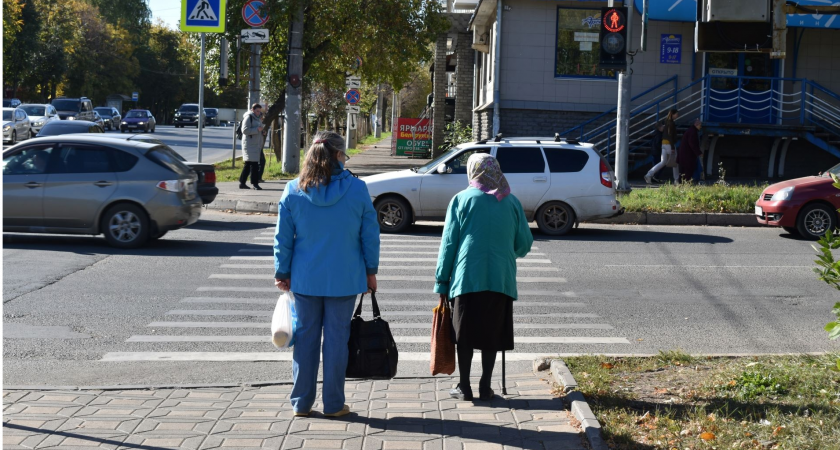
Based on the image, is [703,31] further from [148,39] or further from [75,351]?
[148,39]

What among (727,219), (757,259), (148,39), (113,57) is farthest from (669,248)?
(148,39)

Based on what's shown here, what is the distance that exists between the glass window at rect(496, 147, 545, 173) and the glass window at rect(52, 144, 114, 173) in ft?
20.0

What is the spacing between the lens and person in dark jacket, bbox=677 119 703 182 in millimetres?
21156

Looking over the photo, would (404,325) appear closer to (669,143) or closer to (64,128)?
(669,143)

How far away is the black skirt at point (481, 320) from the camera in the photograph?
575cm

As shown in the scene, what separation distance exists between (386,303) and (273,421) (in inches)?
159

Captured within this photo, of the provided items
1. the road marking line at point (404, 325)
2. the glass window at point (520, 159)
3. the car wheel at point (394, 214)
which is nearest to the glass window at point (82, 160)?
the car wheel at point (394, 214)

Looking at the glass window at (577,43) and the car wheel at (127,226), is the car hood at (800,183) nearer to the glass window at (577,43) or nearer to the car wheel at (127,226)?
the car wheel at (127,226)

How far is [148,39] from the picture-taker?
86938 millimetres

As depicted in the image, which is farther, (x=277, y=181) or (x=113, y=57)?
(x=113, y=57)

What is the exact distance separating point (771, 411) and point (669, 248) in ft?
26.9

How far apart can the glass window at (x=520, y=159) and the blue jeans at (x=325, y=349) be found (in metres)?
9.78

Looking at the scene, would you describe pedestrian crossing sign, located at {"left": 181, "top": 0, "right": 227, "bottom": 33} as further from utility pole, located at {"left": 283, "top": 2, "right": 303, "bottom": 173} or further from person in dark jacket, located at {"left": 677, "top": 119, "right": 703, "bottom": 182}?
person in dark jacket, located at {"left": 677, "top": 119, "right": 703, "bottom": 182}

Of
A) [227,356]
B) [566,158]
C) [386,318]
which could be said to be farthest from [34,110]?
[227,356]
